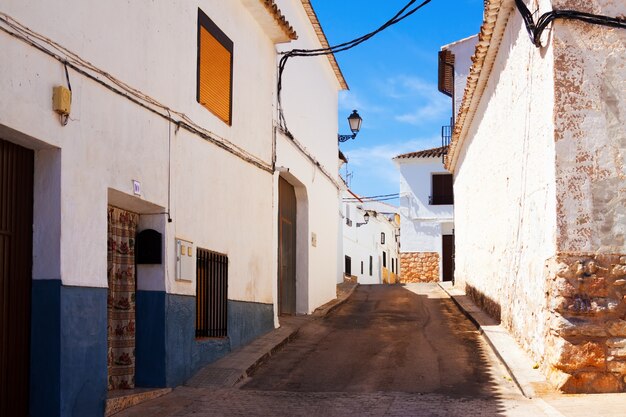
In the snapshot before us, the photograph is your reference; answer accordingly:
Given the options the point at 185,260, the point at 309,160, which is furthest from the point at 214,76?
the point at 309,160

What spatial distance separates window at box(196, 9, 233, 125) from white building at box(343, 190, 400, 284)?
22237 mm

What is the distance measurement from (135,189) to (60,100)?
5.49ft

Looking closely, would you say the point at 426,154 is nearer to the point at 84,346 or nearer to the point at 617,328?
the point at 617,328

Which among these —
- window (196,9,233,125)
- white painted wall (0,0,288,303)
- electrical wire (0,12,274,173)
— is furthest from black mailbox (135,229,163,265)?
window (196,9,233,125)

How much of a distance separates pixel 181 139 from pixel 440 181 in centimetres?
2334

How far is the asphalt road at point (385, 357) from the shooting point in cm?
916

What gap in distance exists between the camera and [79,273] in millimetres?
6762

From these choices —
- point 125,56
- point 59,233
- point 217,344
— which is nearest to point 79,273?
point 59,233

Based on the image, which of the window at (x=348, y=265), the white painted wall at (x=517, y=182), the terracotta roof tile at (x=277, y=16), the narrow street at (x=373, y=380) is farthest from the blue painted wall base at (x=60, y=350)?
the window at (x=348, y=265)

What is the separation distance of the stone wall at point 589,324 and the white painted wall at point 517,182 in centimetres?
43

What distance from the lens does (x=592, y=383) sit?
819cm

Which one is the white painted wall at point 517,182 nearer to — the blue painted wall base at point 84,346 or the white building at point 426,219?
the blue painted wall base at point 84,346

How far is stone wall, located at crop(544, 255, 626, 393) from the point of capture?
8.18 metres

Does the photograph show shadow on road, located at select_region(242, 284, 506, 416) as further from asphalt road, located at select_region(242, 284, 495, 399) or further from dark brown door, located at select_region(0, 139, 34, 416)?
dark brown door, located at select_region(0, 139, 34, 416)
